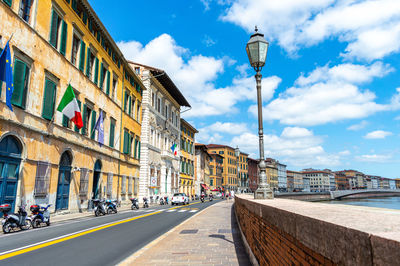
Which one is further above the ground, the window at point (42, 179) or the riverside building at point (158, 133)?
the riverside building at point (158, 133)

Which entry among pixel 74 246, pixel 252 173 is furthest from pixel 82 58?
pixel 252 173

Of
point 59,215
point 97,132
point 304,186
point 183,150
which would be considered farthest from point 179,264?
point 304,186

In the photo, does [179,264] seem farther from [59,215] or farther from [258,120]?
[59,215]

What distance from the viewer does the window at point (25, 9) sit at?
14492 mm

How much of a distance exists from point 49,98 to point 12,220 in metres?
7.91

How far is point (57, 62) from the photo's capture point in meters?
17.5

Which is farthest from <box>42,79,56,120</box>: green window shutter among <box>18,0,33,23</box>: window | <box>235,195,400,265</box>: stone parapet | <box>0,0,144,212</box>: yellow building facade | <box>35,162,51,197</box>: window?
<box>235,195,400,265</box>: stone parapet

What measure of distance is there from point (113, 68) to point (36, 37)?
38.2 ft

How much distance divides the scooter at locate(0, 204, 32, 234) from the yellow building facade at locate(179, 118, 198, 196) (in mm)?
39713

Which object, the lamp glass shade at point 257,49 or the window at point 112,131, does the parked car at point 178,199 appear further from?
the lamp glass shade at point 257,49

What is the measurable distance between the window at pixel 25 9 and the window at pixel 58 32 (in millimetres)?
1744

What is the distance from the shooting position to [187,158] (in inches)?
2229

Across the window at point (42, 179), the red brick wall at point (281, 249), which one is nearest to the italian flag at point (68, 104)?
the window at point (42, 179)

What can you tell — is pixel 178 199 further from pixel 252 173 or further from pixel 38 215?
pixel 252 173
